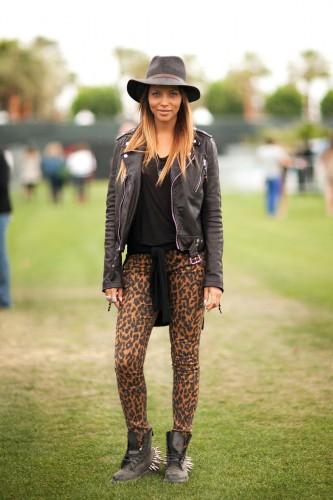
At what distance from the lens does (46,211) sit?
2886 cm

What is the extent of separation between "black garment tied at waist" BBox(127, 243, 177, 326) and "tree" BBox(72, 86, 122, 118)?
3281 inches

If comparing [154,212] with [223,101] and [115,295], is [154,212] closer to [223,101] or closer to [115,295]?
[115,295]

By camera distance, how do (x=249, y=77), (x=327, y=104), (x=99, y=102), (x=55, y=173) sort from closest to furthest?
(x=55, y=173)
(x=327, y=104)
(x=99, y=102)
(x=249, y=77)

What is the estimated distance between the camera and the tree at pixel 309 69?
327 feet

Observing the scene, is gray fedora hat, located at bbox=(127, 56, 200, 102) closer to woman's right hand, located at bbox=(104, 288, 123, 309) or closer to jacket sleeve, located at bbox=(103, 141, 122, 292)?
jacket sleeve, located at bbox=(103, 141, 122, 292)

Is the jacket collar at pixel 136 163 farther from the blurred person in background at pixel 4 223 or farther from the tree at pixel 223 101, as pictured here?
the tree at pixel 223 101

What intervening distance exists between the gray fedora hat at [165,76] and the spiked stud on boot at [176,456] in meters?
1.67

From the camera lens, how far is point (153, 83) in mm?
4898

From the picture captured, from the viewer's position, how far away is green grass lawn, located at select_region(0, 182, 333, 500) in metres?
5.07

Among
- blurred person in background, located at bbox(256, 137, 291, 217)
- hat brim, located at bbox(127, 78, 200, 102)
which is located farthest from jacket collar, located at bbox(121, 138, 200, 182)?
blurred person in background, located at bbox(256, 137, 291, 217)

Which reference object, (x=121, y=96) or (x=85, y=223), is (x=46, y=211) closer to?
(x=85, y=223)

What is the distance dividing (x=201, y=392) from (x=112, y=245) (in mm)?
2382

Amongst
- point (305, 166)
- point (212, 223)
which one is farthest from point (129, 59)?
point (212, 223)

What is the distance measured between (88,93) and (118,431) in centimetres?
8365
